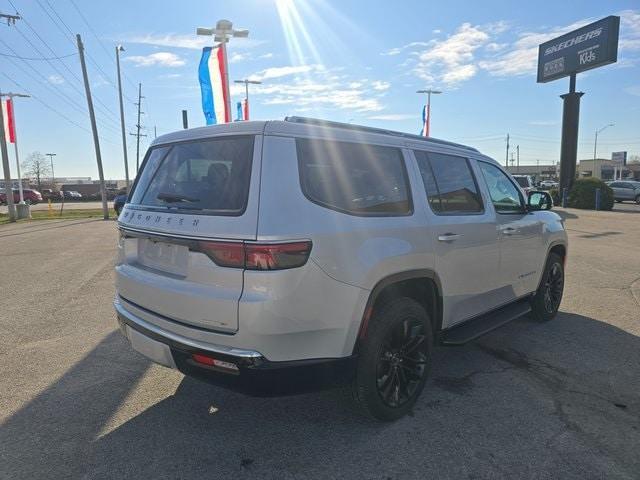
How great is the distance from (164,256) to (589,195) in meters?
27.4

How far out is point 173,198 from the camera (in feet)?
10.00

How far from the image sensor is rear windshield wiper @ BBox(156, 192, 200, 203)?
2.92m

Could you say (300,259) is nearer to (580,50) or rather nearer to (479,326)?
(479,326)

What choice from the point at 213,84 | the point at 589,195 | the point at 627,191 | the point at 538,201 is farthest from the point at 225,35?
the point at 627,191

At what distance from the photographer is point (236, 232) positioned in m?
2.51

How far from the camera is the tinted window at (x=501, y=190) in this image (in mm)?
4359

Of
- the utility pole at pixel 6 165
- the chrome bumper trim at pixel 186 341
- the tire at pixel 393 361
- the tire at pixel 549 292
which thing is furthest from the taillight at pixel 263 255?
the utility pole at pixel 6 165

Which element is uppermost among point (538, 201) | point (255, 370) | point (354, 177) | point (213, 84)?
point (213, 84)

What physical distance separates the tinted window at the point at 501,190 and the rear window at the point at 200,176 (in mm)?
2536

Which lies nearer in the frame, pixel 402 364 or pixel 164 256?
pixel 164 256

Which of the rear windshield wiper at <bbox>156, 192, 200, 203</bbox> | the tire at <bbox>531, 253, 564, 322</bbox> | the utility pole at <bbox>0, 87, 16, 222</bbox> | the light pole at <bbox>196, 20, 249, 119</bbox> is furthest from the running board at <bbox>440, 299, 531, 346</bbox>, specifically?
the utility pole at <bbox>0, 87, 16, 222</bbox>

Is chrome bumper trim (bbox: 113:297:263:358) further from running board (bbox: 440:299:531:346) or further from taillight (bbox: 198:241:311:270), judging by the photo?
running board (bbox: 440:299:531:346)

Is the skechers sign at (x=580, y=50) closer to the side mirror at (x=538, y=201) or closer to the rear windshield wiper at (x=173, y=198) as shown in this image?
the side mirror at (x=538, y=201)

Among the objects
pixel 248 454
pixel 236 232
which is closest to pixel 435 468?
pixel 248 454
